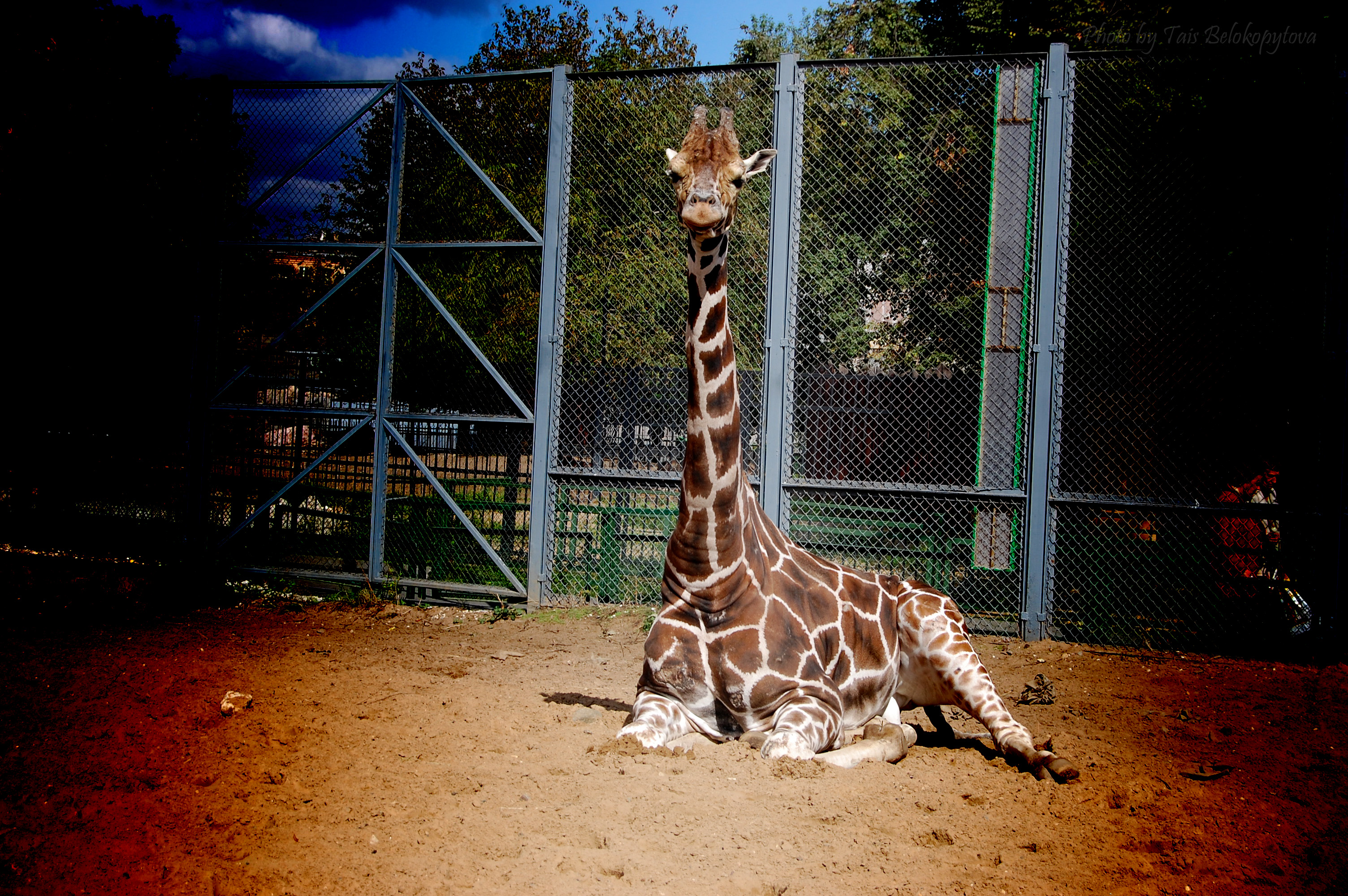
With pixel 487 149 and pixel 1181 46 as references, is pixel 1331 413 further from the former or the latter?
pixel 487 149

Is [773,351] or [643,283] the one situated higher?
[643,283]

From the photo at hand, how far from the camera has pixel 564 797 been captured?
2.88 metres

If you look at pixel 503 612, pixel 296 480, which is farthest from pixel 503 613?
pixel 296 480

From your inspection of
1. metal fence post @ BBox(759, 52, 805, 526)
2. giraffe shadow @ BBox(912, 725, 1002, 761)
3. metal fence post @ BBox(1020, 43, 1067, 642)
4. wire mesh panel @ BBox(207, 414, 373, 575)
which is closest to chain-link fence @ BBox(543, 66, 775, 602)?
metal fence post @ BBox(759, 52, 805, 526)

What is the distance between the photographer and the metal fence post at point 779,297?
631cm

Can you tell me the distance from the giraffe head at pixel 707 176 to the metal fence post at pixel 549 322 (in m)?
3.47

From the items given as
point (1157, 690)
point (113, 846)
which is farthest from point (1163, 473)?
point (113, 846)

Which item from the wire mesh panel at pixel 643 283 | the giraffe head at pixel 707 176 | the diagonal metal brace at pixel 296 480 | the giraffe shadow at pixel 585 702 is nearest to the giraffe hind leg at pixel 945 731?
the giraffe shadow at pixel 585 702

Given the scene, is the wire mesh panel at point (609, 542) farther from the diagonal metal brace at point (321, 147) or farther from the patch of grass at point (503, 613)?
the diagonal metal brace at point (321, 147)

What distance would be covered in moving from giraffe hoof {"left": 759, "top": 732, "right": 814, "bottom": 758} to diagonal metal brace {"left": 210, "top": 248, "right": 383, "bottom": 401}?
5311 millimetres

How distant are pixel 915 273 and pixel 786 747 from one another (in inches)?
269

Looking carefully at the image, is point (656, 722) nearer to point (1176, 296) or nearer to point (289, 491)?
point (289, 491)

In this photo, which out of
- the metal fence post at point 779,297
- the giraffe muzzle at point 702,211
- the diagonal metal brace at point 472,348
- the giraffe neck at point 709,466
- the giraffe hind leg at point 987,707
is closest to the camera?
the giraffe muzzle at point 702,211

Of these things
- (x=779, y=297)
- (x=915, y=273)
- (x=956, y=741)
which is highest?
(x=915, y=273)
